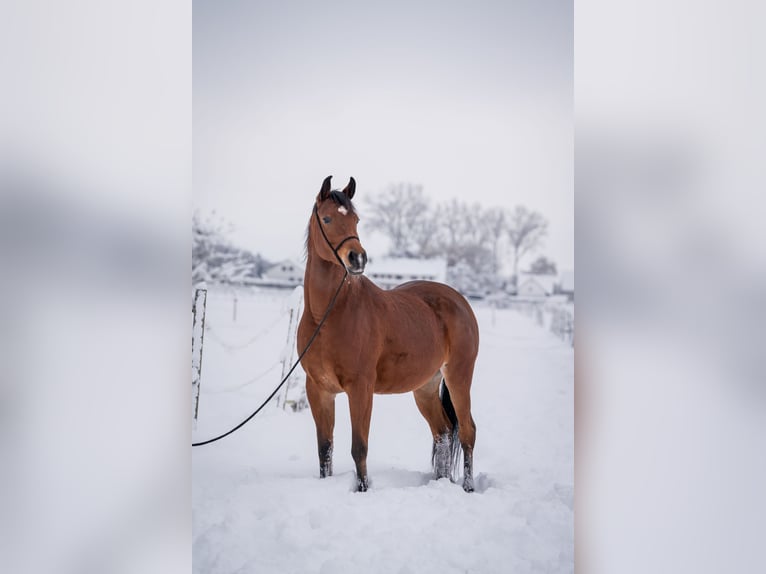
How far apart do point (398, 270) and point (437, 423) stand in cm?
110

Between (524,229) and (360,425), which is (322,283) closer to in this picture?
(360,425)

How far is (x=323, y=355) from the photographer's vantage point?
177 centimetres

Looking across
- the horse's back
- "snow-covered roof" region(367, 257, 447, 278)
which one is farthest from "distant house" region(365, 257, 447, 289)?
the horse's back

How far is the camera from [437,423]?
2.08 meters

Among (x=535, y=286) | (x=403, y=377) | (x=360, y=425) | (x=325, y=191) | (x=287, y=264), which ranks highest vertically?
(x=325, y=191)

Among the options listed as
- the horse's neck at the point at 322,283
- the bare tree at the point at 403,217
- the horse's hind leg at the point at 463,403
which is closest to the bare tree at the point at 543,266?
the bare tree at the point at 403,217

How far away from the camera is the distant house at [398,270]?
115 inches

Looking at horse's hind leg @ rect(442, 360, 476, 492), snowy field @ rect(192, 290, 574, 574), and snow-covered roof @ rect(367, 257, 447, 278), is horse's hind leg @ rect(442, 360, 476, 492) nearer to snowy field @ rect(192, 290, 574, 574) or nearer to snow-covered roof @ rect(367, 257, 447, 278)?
snowy field @ rect(192, 290, 574, 574)

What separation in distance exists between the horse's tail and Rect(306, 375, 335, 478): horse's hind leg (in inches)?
18.4

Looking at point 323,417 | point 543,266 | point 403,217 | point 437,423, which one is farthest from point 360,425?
point 543,266
